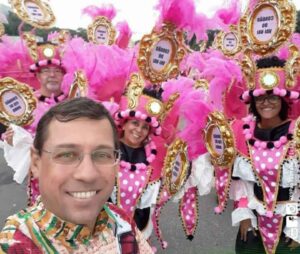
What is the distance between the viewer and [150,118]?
237cm

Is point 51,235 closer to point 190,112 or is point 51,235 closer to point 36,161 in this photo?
point 36,161

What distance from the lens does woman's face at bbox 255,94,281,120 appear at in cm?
231

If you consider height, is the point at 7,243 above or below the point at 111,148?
below

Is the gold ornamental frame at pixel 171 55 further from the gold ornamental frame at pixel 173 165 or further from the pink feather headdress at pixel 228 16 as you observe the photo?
the pink feather headdress at pixel 228 16

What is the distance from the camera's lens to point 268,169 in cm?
226

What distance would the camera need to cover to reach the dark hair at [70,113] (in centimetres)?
91

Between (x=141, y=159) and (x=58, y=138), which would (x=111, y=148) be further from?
(x=141, y=159)

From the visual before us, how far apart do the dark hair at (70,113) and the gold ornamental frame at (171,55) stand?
1.54 meters

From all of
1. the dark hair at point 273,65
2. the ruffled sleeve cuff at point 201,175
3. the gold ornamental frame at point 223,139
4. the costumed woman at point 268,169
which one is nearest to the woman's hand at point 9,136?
the ruffled sleeve cuff at point 201,175

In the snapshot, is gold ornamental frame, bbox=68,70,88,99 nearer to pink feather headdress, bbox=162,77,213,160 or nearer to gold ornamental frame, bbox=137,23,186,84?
gold ornamental frame, bbox=137,23,186,84

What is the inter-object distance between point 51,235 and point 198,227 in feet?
10.5

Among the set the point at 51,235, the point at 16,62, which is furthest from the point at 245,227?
the point at 16,62

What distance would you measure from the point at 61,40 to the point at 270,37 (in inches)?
95.7

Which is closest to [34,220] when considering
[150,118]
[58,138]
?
[58,138]
